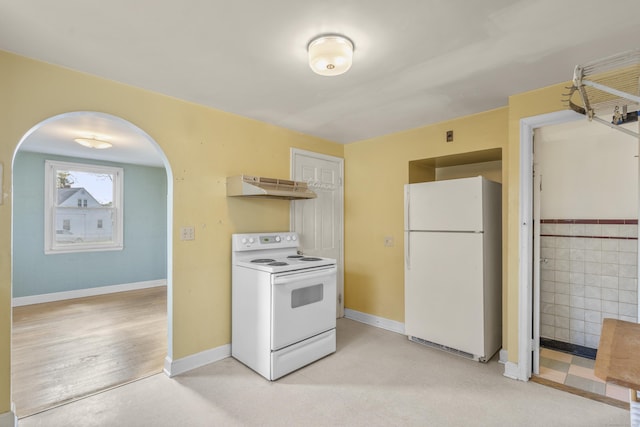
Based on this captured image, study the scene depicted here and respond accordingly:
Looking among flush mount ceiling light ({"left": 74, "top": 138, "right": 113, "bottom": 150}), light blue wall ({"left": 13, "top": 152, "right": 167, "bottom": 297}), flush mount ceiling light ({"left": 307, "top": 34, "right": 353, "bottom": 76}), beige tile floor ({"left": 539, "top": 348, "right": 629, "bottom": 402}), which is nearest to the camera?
flush mount ceiling light ({"left": 307, "top": 34, "right": 353, "bottom": 76})

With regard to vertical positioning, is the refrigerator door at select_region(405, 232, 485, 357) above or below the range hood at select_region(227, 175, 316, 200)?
below

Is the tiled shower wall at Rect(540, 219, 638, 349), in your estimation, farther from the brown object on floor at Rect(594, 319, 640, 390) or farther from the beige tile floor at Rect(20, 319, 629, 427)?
the brown object on floor at Rect(594, 319, 640, 390)

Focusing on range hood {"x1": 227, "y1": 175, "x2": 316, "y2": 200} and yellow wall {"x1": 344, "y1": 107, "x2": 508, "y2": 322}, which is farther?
yellow wall {"x1": 344, "y1": 107, "x2": 508, "y2": 322}

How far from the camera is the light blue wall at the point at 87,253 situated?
15.2ft

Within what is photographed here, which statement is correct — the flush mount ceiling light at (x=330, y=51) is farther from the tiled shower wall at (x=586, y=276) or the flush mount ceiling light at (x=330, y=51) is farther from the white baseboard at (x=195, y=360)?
the tiled shower wall at (x=586, y=276)

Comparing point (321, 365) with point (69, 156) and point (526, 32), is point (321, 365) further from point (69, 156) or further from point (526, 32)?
point (69, 156)

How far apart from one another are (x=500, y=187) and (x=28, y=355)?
189 inches

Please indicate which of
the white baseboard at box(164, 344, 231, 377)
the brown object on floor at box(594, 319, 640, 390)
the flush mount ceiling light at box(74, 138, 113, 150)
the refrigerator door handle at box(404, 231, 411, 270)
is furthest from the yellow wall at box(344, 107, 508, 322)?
the flush mount ceiling light at box(74, 138, 113, 150)

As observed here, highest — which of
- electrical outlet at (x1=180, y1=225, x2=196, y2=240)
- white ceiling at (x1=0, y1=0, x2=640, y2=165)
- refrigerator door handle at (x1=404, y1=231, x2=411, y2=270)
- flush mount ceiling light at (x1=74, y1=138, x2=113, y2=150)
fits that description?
white ceiling at (x1=0, y1=0, x2=640, y2=165)

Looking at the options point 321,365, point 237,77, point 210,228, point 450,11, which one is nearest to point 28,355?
point 210,228

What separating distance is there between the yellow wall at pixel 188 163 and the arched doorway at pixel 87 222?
36.7 inches

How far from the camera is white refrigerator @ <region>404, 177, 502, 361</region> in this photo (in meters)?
2.75

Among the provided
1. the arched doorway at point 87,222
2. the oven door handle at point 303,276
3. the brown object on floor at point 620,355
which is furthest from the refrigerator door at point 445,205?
the arched doorway at point 87,222

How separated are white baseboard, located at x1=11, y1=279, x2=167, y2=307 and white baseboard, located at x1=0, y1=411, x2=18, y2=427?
3.73 m
